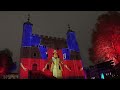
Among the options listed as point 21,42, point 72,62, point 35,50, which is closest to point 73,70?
point 72,62

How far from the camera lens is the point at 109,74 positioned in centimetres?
539

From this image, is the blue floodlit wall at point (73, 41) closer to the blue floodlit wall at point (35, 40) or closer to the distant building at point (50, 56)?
the distant building at point (50, 56)

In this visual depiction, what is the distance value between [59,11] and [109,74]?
2.17 metres

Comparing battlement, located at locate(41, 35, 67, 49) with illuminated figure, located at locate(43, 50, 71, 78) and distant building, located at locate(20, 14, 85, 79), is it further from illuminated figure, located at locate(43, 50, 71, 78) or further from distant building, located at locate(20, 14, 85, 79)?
illuminated figure, located at locate(43, 50, 71, 78)

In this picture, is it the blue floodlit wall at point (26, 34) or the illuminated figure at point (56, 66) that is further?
the blue floodlit wall at point (26, 34)

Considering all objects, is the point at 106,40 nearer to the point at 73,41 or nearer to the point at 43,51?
the point at 73,41

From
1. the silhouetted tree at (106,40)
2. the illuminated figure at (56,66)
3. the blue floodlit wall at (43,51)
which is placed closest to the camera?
the illuminated figure at (56,66)

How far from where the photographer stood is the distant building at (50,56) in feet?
17.3

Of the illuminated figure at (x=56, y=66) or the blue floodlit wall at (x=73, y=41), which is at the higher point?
the blue floodlit wall at (x=73, y=41)

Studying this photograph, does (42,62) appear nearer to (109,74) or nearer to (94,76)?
(94,76)

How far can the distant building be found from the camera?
207 inches

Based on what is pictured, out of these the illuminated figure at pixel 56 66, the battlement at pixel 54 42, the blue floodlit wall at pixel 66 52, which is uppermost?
the battlement at pixel 54 42

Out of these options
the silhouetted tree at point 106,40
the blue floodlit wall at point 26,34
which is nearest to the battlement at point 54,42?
the blue floodlit wall at point 26,34

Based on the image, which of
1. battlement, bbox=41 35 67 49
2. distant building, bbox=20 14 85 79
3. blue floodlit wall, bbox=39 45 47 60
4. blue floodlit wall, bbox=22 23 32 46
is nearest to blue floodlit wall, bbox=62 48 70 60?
distant building, bbox=20 14 85 79
